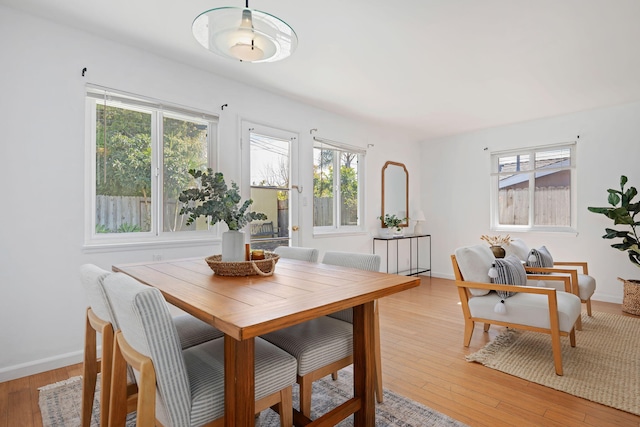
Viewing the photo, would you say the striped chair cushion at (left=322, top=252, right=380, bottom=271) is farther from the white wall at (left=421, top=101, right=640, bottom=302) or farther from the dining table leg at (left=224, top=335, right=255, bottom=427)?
the white wall at (left=421, top=101, right=640, bottom=302)

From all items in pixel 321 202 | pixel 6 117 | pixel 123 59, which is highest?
pixel 123 59

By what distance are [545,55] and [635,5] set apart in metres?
0.71

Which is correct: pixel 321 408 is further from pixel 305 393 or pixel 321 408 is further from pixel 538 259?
pixel 538 259

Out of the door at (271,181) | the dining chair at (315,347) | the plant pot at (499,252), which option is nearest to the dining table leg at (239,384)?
the dining chair at (315,347)

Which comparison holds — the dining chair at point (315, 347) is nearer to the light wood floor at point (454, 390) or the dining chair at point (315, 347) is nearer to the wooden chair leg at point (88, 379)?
the light wood floor at point (454, 390)

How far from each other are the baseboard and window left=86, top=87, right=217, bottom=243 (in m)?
Answer: 0.88

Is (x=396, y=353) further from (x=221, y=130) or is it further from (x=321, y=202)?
(x=221, y=130)

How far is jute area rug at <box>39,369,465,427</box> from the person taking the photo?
5.87ft

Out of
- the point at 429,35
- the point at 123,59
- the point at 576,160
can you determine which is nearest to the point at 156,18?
the point at 123,59

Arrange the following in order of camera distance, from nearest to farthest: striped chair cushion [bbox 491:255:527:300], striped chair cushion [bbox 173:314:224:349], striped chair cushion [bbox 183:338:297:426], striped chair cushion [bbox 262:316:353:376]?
striped chair cushion [bbox 183:338:297:426], striped chair cushion [bbox 262:316:353:376], striped chair cushion [bbox 173:314:224:349], striped chair cushion [bbox 491:255:527:300]

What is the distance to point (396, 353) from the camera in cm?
270

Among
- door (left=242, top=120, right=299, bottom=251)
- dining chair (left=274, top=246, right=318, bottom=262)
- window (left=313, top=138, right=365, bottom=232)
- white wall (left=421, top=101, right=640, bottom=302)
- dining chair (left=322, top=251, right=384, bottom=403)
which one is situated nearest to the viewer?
dining chair (left=322, top=251, right=384, bottom=403)

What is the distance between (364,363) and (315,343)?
0.26 m

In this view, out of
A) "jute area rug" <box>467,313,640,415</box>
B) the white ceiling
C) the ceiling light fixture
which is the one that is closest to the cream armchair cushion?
"jute area rug" <box>467,313,640,415</box>
